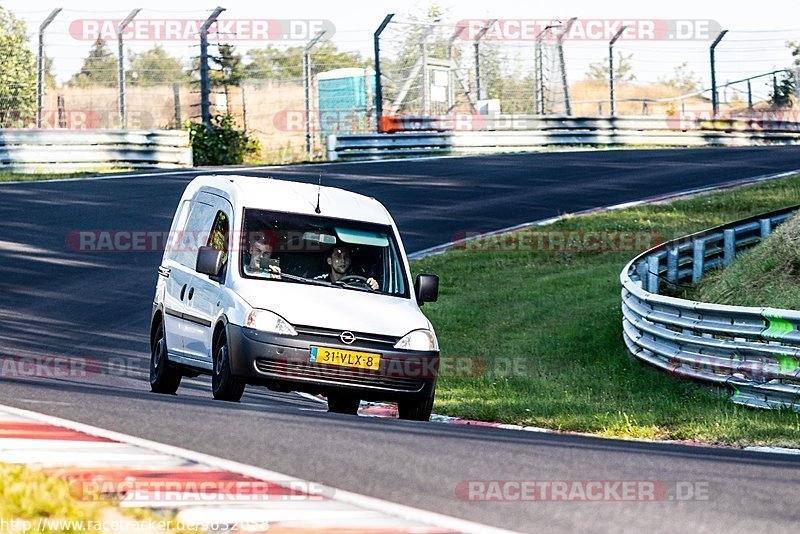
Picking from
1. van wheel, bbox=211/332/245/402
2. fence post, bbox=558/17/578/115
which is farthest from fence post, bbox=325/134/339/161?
van wheel, bbox=211/332/245/402

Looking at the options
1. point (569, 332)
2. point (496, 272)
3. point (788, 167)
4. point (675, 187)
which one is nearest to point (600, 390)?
point (569, 332)

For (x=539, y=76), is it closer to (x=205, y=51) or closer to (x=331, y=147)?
(x=331, y=147)

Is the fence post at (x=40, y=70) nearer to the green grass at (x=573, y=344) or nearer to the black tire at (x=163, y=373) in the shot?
the green grass at (x=573, y=344)

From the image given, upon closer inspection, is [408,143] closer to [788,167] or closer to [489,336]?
[788,167]

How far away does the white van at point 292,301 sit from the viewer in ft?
32.7

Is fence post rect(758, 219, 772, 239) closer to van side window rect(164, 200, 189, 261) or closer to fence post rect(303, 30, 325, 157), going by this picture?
van side window rect(164, 200, 189, 261)

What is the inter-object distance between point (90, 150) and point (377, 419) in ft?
65.9

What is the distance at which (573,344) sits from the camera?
1455 cm

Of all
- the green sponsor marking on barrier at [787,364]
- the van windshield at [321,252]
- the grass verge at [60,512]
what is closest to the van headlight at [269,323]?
the van windshield at [321,252]

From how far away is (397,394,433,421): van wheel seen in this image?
10453 mm

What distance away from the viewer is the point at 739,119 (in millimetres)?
36375

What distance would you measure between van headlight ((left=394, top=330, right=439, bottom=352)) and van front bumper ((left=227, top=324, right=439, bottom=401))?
0.05 meters

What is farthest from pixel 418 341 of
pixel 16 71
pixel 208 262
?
pixel 16 71

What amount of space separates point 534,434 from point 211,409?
2442 millimetres
